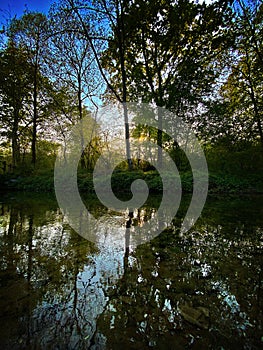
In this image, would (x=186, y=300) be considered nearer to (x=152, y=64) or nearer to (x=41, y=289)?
(x=41, y=289)

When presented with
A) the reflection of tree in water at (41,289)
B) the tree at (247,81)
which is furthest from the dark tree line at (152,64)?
the reflection of tree in water at (41,289)

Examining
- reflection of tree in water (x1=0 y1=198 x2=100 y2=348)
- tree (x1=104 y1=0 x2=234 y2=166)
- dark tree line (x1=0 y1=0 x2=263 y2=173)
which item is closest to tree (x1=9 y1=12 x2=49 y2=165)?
dark tree line (x1=0 y1=0 x2=263 y2=173)

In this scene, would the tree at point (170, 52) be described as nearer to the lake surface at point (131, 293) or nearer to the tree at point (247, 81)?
the tree at point (247, 81)

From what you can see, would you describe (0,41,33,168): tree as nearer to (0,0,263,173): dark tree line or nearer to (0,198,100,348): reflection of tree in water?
(0,0,263,173): dark tree line

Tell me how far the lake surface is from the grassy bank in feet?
22.9

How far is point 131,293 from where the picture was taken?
4.91ft

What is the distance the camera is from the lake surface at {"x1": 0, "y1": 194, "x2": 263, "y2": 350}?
107 cm

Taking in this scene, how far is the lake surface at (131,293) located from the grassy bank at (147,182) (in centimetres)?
698

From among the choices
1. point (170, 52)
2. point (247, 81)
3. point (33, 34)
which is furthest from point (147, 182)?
point (33, 34)

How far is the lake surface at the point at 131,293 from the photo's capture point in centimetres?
107

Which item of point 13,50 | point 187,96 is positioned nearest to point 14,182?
point 13,50

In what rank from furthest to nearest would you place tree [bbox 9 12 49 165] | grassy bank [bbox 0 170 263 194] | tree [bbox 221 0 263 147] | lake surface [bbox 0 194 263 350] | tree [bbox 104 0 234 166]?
tree [bbox 9 12 49 165], tree [bbox 104 0 234 166], grassy bank [bbox 0 170 263 194], tree [bbox 221 0 263 147], lake surface [bbox 0 194 263 350]

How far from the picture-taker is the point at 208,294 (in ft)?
4.82

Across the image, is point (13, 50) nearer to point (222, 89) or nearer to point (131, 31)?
point (131, 31)
